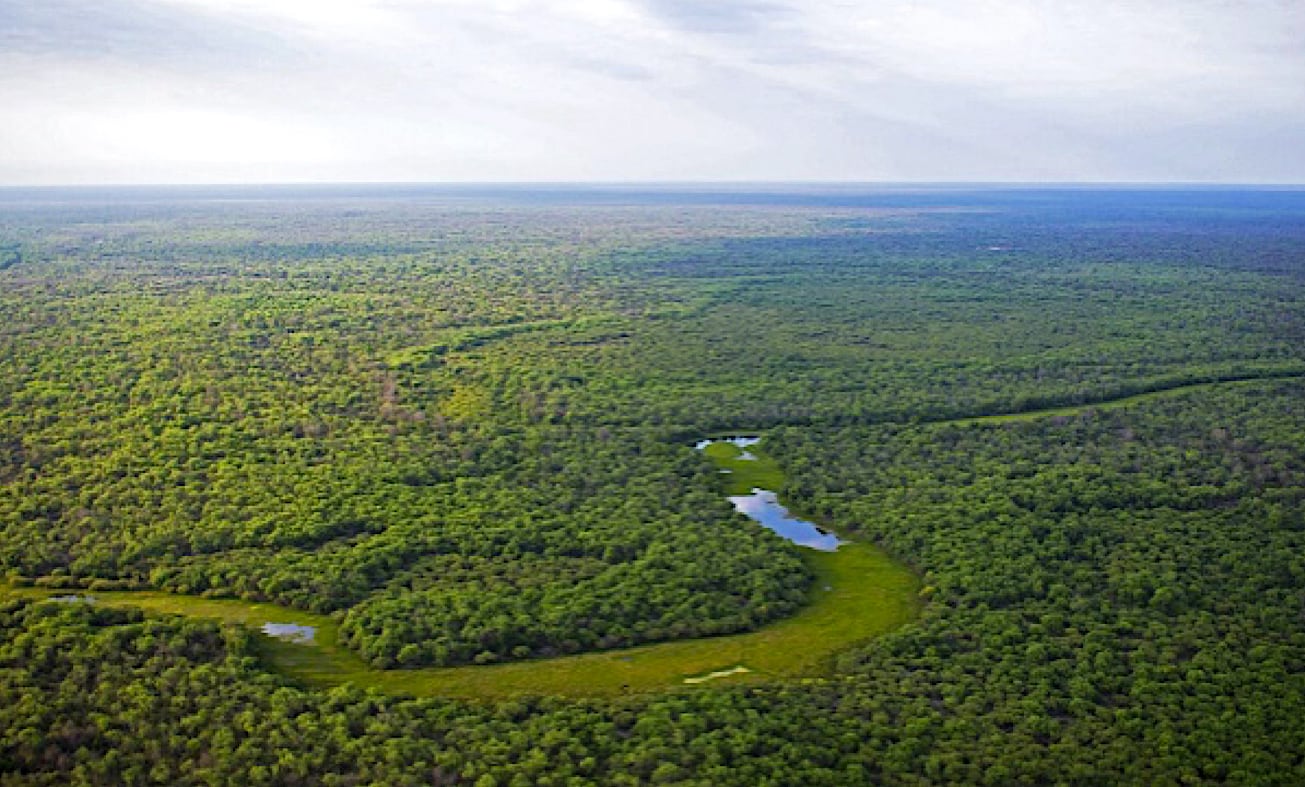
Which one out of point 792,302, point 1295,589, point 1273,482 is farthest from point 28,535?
point 792,302

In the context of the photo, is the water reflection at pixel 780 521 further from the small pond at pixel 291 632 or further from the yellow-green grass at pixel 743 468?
Answer: the small pond at pixel 291 632

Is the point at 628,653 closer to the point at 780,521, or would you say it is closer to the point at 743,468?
the point at 780,521

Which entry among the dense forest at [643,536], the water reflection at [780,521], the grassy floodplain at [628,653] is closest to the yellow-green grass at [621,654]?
the grassy floodplain at [628,653]

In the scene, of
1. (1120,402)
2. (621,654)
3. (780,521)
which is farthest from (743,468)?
(1120,402)

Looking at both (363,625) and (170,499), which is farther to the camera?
(170,499)

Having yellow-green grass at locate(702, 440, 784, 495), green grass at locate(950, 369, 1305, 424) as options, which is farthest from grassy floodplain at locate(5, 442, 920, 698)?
green grass at locate(950, 369, 1305, 424)

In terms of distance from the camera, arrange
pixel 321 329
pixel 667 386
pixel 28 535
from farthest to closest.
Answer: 1. pixel 321 329
2. pixel 667 386
3. pixel 28 535

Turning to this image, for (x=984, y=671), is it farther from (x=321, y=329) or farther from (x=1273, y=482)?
(x=321, y=329)

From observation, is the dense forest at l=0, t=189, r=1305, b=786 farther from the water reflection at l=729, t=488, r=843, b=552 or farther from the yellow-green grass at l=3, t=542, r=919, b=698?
the water reflection at l=729, t=488, r=843, b=552
